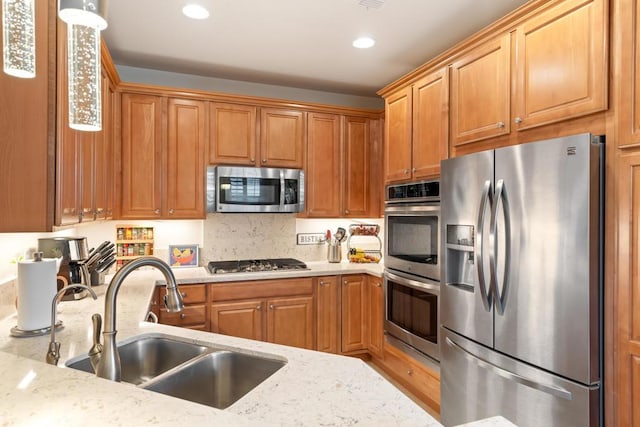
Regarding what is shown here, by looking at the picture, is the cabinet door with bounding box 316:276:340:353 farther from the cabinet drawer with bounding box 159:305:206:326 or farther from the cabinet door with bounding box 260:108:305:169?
the cabinet door with bounding box 260:108:305:169

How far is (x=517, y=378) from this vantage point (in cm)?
181

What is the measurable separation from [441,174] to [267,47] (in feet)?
5.31

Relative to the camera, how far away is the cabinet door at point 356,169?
148 inches

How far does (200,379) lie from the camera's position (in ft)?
4.23

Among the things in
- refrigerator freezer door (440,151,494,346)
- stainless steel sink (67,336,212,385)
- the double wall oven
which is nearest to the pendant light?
stainless steel sink (67,336,212,385)

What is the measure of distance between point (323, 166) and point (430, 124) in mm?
1277

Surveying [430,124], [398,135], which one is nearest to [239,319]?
[398,135]

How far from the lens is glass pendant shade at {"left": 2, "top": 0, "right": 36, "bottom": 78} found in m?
0.71

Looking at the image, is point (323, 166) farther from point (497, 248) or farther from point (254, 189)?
point (497, 248)

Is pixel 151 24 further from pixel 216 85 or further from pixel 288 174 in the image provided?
pixel 288 174

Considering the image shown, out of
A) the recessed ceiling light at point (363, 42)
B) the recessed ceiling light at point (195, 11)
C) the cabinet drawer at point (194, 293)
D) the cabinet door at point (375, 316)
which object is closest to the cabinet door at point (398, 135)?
the recessed ceiling light at point (363, 42)

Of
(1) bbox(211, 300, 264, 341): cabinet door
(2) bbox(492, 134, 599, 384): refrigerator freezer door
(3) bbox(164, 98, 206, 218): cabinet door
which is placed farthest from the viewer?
(3) bbox(164, 98, 206, 218): cabinet door

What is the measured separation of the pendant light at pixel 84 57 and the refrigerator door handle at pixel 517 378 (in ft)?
6.56

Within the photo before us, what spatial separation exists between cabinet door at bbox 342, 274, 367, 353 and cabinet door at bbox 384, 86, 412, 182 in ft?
3.25
